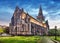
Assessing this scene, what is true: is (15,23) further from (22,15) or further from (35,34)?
(35,34)

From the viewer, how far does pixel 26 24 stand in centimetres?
1464

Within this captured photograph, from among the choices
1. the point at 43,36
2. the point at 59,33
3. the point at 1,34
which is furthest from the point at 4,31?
the point at 59,33

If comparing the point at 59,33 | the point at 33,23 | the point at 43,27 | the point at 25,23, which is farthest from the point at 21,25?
the point at 59,33

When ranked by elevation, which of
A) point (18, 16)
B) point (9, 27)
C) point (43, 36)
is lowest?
point (43, 36)

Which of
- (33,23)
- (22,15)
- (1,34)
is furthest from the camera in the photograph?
(22,15)

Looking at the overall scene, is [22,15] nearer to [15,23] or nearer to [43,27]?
[15,23]

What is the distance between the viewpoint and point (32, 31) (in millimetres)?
13062

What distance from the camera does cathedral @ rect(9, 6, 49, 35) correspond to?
1257 cm

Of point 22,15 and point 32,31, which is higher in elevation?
point 22,15

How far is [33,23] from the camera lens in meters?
13.2

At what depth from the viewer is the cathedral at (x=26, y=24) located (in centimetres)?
1257

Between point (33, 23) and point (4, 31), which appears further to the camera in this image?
point (33, 23)

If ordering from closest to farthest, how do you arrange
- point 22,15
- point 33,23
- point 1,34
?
point 1,34
point 33,23
point 22,15

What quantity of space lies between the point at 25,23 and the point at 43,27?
99.2 inches
